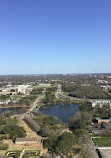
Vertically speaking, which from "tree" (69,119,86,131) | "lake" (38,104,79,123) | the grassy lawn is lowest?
"lake" (38,104,79,123)

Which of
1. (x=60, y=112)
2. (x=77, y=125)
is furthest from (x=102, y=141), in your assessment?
(x=60, y=112)

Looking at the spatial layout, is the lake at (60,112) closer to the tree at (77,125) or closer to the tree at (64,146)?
the tree at (77,125)

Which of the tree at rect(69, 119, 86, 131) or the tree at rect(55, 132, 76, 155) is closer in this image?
the tree at rect(55, 132, 76, 155)

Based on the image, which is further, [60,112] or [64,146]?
[60,112]

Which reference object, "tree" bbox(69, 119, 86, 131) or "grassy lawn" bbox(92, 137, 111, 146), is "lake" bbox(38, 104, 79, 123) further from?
"grassy lawn" bbox(92, 137, 111, 146)

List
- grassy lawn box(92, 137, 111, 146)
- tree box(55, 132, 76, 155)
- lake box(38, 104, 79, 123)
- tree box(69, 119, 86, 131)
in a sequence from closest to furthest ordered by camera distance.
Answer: tree box(55, 132, 76, 155)
grassy lawn box(92, 137, 111, 146)
tree box(69, 119, 86, 131)
lake box(38, 104, 79, 123)

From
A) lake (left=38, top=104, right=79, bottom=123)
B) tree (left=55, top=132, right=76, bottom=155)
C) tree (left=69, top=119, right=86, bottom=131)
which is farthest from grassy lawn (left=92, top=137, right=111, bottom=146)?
lake (left=38, top=104, right=79, bottom=123)

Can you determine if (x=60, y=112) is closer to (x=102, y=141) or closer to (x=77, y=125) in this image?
(x=77, y=125)

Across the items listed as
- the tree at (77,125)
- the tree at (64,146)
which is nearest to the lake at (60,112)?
the tree at (77,125)

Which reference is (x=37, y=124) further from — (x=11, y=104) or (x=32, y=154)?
(x=11, y=104)

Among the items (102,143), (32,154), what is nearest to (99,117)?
(102,143)

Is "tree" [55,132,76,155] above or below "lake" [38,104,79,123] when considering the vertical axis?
above
